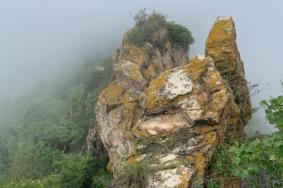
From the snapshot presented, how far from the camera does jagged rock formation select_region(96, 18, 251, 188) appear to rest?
1845 cm

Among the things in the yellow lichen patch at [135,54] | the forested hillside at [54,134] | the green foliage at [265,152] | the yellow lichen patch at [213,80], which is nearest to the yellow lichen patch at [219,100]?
the yellow lichen patch at [213,80]

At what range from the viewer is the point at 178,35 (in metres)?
39.3

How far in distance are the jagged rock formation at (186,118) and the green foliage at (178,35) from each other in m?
11.7

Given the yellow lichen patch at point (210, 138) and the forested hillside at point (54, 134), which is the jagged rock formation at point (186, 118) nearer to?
the yellow lichen patch at point (210, 138)

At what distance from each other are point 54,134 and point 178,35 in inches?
717

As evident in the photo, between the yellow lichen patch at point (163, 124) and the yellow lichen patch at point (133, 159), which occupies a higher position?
the yellow lichen patch at point (163, 124)

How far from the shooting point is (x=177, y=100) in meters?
20.6

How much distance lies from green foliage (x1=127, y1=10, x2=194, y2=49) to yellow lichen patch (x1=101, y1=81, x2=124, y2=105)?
4067mm

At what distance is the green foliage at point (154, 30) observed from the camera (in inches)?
1355

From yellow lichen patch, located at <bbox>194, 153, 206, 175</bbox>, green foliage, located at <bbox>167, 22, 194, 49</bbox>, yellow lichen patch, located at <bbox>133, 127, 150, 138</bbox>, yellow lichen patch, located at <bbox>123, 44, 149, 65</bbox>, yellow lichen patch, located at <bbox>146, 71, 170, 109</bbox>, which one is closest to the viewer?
yellow lichen patch, located at <bbox>194, 153, 206, 175</bbox>

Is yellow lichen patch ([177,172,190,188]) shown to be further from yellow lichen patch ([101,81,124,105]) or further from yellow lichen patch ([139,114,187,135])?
yellow lichen patch ([101,81,124,105])

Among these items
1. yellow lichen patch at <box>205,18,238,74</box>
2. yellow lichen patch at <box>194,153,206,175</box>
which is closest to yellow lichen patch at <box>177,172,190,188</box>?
yellow lichen patch at <box>194,153,206,175</box>

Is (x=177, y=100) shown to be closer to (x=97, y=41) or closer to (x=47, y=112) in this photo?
(x=47, y=112)

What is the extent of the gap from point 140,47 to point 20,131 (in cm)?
2628
